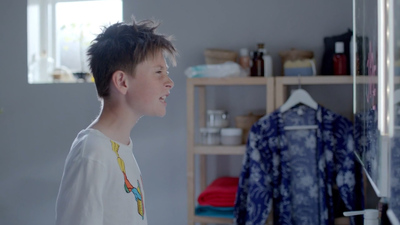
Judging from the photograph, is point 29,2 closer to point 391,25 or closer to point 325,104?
point 325,104

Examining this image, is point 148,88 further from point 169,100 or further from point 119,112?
point 169,100

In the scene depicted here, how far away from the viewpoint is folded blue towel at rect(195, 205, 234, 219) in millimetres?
2645

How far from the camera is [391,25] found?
1020 mm

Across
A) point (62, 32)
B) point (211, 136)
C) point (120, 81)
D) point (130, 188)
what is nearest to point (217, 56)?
point (211, 136)

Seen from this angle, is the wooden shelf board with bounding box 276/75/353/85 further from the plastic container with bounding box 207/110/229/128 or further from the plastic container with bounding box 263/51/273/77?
the plastic container with bounding box 207/110/229/128

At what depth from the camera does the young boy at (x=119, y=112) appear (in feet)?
3.99

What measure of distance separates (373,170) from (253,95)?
5.33ft

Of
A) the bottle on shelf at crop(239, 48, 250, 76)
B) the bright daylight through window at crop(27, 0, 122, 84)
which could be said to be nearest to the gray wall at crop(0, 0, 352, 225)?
the bright daylight through window at crop(27, 0, 122, 84)

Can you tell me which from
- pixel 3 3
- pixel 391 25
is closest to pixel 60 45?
pixel 3 3

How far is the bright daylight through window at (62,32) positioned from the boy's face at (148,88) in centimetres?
214

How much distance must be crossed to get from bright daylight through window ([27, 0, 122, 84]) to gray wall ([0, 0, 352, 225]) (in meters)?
0.08

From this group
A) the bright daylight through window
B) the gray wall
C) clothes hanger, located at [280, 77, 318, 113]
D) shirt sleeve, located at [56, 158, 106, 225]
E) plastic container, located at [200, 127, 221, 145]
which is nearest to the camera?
shirt sleeve, located at [56, 158, 106, 225]

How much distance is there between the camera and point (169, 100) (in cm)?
313

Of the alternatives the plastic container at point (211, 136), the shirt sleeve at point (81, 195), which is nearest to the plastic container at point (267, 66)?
the plastic container at point (211, 136)
